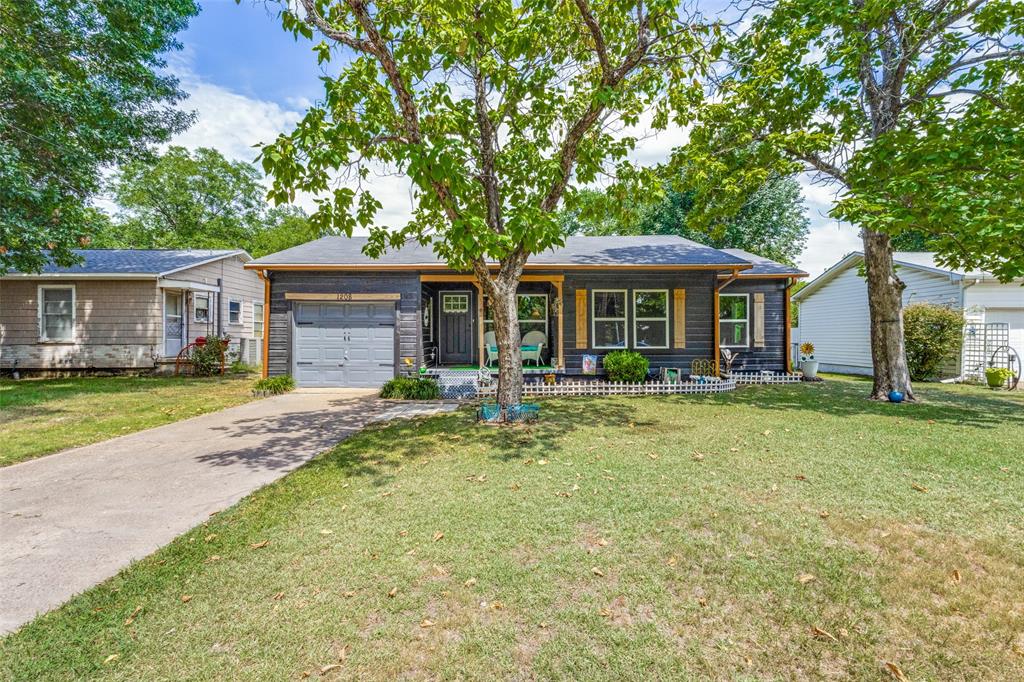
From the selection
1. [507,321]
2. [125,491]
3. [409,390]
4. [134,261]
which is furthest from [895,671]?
[134,261]

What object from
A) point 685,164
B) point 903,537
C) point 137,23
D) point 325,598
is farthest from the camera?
point 137,23

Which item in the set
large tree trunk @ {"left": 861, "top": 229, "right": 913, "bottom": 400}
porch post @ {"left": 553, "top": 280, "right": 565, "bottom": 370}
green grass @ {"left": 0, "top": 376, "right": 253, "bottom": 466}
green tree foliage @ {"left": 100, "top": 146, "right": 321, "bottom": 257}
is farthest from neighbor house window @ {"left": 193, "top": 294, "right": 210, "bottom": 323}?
large tree trunk @ {"left": 861, "top": 229, "right": 913, "bottom": 400}

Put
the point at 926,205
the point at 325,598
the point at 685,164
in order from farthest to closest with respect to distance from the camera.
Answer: the point at 685,164
the point at 926,205
the point at 325,598

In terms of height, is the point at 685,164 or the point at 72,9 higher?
the point at 72,9

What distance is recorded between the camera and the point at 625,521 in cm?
354

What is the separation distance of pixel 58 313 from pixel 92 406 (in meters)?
8.32

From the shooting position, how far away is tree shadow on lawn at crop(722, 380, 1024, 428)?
729 centimetres

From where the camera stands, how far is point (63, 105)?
10.6 metres

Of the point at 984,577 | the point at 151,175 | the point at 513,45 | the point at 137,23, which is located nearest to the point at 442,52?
the point at 513,45

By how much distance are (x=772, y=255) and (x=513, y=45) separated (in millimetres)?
25417

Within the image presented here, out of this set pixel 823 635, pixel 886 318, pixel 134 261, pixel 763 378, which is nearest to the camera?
pixel 823 635

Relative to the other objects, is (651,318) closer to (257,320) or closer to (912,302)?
(912,302)

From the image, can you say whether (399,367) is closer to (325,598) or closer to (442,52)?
(442,52)

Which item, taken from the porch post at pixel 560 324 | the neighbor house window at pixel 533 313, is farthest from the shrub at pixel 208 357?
the porch post at pixel 560 324
